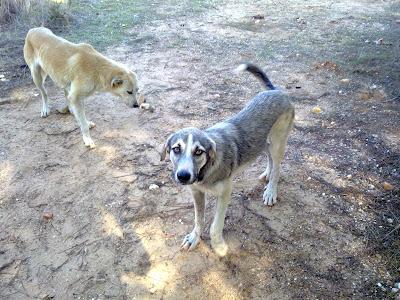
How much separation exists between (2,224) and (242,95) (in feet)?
14.8

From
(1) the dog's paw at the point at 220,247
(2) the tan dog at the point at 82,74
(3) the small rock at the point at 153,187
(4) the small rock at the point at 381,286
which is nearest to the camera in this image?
(4) the small rock at the point at 381,286

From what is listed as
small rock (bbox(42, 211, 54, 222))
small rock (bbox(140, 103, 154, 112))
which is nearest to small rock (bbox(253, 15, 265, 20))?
small rock (bbox(140, 103, 154, 112))

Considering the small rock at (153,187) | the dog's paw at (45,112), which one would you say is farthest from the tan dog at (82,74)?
the small rock at (153,187)

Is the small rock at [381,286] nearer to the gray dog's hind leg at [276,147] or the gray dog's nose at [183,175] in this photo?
the gray dog's hind leg at [276,147]

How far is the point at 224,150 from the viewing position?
3.74 meters

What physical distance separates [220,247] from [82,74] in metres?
3.37

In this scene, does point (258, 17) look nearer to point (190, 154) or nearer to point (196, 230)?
point (196, 230)

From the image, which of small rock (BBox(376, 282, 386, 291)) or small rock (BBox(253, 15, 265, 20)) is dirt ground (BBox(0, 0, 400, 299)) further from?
small rock (BBox(253, 15, 265, 20))

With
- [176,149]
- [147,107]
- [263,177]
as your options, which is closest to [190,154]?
[176,149]

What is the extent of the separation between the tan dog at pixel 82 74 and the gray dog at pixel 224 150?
2.22m

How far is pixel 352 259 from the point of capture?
394cm

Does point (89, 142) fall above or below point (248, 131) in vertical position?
below

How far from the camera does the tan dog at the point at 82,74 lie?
5703 millimetres

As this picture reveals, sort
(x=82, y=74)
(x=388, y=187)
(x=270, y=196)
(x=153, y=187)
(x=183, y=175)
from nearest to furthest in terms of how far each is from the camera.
A: (x=183, y=175), (x=270, y=196), (x=388, y=187), (x=153, y=187), (x=82, y=74)
